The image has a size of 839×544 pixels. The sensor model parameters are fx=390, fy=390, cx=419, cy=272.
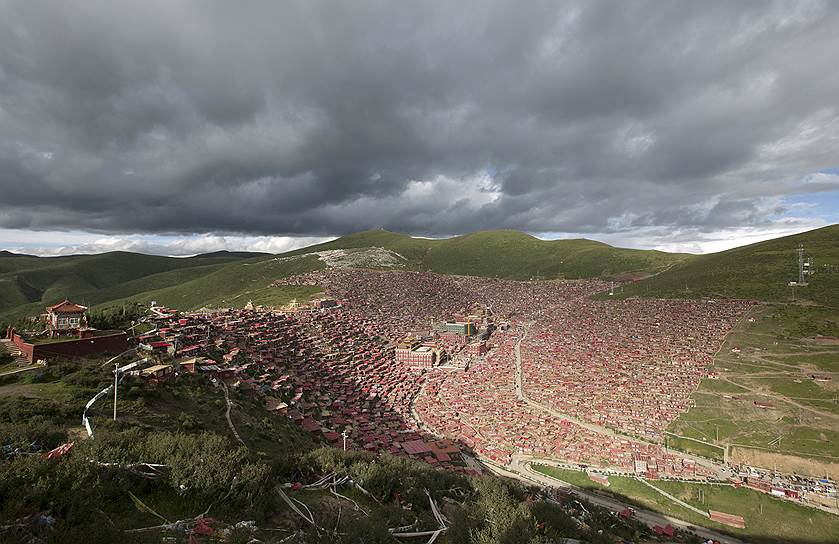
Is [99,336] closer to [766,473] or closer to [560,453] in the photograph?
[560,453]

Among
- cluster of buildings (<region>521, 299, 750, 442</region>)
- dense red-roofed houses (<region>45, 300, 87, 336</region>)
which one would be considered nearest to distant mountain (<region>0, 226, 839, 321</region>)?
cluster of buildings (<region>521, 299, 750, 442</region>)

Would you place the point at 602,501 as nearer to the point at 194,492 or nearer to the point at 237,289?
the point at 194,492

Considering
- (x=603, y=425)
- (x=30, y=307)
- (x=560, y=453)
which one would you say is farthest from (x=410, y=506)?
(x=30, y=307)

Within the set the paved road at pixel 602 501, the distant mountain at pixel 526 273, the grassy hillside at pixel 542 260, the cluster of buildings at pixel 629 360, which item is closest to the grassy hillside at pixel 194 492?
the paved road at pixel 602 501

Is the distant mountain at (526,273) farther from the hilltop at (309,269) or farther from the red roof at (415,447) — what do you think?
the red roof at (415,447)

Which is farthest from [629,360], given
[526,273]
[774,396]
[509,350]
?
[526,273]

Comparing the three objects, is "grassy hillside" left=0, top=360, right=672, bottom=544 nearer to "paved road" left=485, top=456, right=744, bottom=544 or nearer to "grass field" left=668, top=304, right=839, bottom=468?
"paved road" left=485, top=456, right=744, bottom=544
